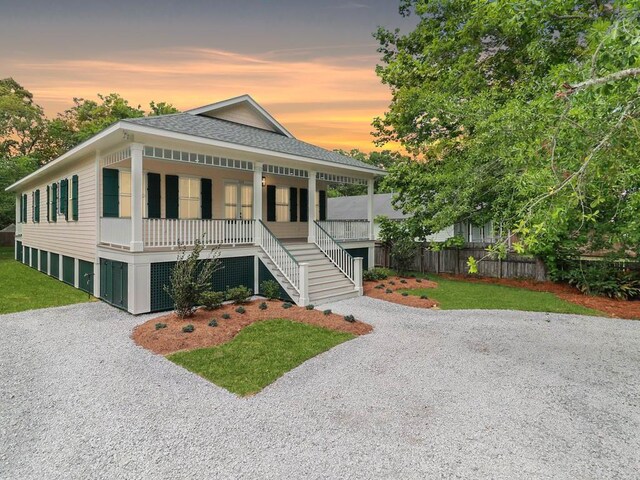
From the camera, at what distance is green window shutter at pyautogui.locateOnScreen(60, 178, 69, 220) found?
12305 mm

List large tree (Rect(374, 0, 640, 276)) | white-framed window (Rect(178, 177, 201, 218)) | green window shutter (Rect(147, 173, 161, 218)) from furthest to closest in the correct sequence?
1. white-framed window (Rect(178, 177, 201, 218))
2. green window shutter (Rect(147, 173, 161, 218))
3. large tree (Rect(374, 0, 640, 276))

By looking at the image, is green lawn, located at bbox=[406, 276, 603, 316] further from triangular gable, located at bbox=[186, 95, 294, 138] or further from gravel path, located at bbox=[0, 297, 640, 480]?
triangular gable, located at bbox=[186, 95, 294, 138]

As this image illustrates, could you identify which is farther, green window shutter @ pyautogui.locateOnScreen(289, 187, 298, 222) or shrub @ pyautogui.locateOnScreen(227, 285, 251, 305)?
green window shutter @ pyautogui.locateOnScreen(289, 187, 298, 222)

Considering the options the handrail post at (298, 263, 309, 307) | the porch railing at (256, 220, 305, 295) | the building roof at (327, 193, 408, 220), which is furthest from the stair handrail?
the building roof at (327, 193, 408, 220)

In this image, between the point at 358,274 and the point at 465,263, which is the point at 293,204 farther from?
the point at 465,263

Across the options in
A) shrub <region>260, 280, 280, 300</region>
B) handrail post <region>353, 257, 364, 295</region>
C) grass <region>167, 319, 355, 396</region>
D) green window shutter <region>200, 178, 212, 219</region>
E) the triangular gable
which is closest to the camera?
grass <region>167, 319, 355, 396</region>

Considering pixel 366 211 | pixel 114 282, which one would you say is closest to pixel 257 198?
pixel 114 282

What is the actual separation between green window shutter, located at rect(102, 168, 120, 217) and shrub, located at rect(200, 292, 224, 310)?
14.3 ft

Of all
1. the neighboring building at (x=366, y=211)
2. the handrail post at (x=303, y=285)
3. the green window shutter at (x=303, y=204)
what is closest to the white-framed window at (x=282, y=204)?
the green window shutter at (x=303, y=204)

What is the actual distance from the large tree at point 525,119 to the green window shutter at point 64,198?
12791mm

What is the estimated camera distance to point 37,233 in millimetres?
16281

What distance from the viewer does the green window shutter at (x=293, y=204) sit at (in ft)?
49.1

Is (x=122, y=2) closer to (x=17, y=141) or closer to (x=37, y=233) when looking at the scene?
(x=37, y=233)

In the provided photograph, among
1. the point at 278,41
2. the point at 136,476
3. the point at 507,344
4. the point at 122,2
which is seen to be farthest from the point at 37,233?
the point at 507,344
